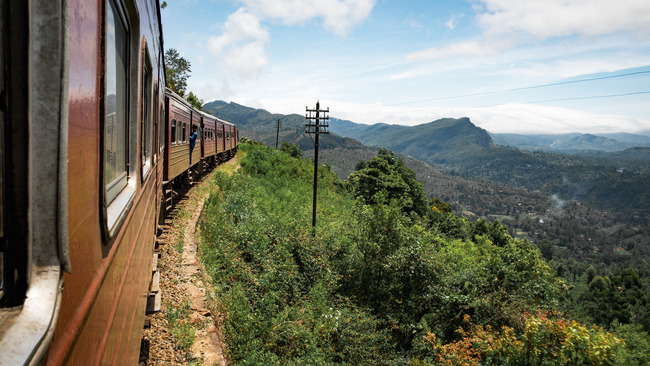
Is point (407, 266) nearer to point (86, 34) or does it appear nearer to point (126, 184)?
point (126, 184)

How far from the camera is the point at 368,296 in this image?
48.0ft

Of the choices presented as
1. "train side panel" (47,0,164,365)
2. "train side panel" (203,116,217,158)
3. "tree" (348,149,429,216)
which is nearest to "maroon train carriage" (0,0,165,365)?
"train side panel" (47,0,164,365)

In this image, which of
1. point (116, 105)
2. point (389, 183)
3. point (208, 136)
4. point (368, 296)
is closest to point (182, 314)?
point (116, 105)

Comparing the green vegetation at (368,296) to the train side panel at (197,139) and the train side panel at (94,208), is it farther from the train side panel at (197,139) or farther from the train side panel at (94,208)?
the train side panel at (94,208)

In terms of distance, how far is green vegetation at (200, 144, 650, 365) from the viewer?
336 inches

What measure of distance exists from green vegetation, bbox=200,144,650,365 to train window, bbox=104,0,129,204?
528 centimetres

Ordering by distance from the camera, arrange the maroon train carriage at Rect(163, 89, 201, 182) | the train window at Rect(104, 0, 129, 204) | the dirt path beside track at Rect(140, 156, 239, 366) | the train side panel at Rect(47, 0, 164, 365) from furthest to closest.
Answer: the maroon train carriage at Rect(163, 89, 201, 182)
the dirt path beside track at Rect(140, 156, 239, 366)
the train window at Rect(104, 0, 129, 204)
the train side panel at Rect(47, 0, 164, 365)

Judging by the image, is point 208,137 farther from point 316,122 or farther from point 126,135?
point 126,135

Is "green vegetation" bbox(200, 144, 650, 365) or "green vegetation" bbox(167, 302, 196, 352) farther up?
"green vegetation" bbox(167, 302, 196, 352)

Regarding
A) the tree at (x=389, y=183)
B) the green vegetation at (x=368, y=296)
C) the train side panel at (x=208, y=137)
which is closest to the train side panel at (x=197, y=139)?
the train side panel at (x=208, y=137)

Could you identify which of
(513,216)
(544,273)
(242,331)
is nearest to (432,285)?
(544,273)

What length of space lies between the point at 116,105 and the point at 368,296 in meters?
14.0

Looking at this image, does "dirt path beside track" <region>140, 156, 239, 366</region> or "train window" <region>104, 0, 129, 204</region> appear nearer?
"train window" <region>104, 0, 129, 204</region>

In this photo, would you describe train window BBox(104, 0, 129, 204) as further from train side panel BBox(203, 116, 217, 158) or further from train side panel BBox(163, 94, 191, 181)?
train side panel BBox(203, 116, 217, 158)
